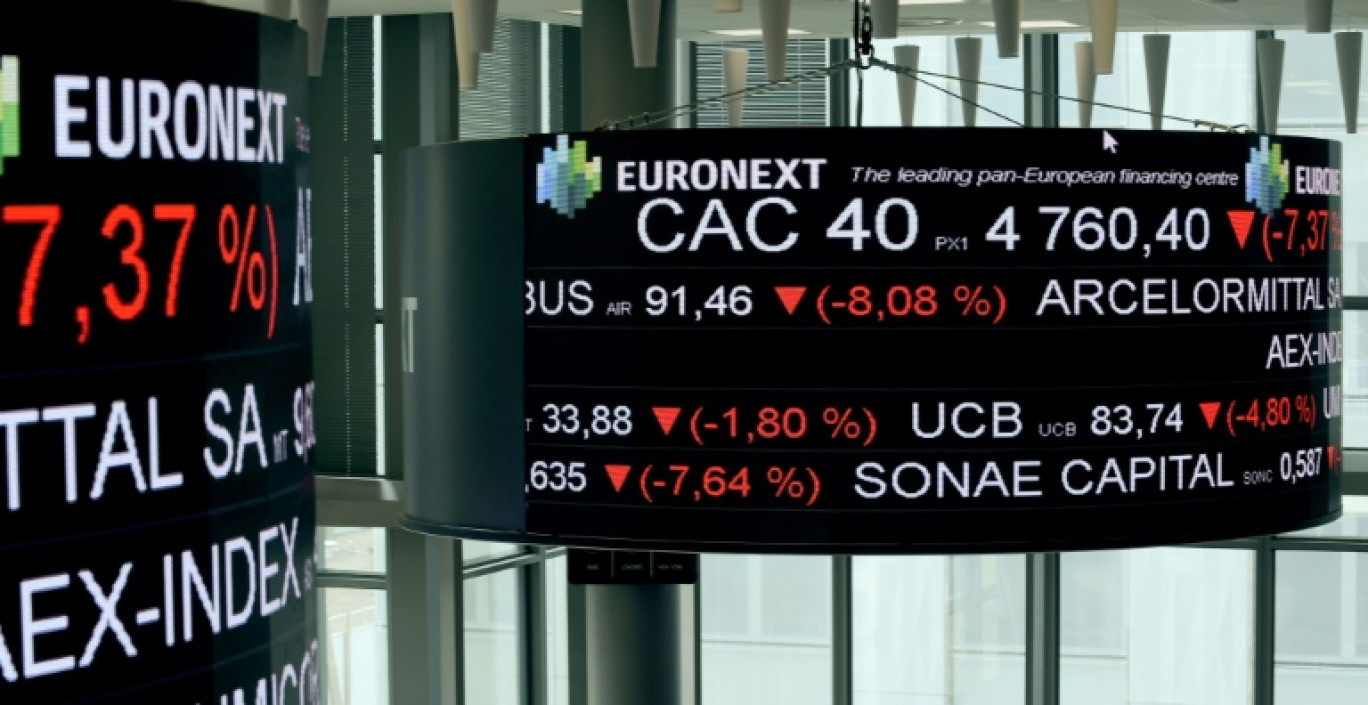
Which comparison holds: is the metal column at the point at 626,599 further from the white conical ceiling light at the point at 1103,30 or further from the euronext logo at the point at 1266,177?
the euronext logo at the point at 1266,177

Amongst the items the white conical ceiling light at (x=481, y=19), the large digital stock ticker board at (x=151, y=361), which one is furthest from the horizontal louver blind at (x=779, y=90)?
the large digital stock ticker board at (x=151, y=361)

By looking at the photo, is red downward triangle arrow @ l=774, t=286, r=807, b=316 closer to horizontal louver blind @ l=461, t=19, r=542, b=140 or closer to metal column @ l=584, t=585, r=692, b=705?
metal column @ l=584, t=585, r=692, b=705

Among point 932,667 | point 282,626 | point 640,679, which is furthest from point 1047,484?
point 932,667

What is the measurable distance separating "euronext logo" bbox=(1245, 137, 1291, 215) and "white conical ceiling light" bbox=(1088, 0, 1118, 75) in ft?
4.43

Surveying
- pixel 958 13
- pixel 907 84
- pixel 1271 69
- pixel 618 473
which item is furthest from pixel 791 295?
pixel 958 13

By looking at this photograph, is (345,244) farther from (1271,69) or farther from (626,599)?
(1271,69)

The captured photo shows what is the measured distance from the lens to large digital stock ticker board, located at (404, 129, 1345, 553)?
6656 mm

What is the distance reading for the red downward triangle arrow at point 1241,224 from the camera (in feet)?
23.0

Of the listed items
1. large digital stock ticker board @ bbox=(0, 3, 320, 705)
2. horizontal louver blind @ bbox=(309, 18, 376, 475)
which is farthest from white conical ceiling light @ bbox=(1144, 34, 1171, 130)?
large digital stock ticker board @ bbox=(0, 3, 320, 705)

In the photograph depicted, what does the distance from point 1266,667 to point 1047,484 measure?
38.0ft

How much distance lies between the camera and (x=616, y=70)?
12.8 metres

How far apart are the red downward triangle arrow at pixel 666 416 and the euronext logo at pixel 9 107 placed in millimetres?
3917

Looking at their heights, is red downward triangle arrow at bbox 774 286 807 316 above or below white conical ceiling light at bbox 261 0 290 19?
below

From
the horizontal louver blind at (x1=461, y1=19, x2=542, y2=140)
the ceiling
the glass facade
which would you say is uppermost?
the ceiling
